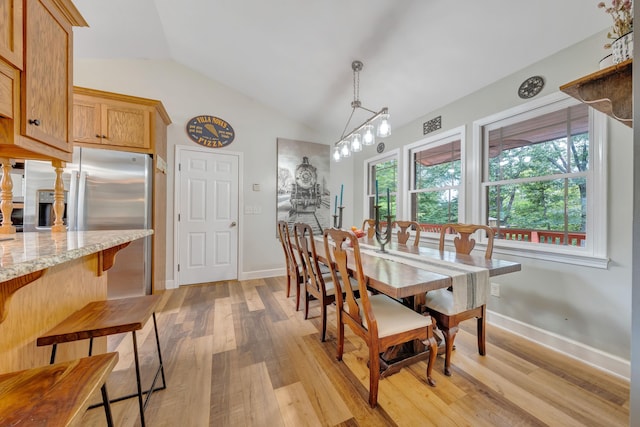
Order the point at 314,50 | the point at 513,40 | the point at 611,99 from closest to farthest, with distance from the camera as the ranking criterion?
the point at 611,99
the point at 513,40
the point at 314,50

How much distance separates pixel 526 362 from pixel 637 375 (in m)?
1.39

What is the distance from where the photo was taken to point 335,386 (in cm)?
145

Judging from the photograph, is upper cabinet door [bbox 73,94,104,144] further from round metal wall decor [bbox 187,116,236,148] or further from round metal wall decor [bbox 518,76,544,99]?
round metal wall decor [bbox 518,76,544,99]

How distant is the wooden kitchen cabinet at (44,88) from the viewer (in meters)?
0.99

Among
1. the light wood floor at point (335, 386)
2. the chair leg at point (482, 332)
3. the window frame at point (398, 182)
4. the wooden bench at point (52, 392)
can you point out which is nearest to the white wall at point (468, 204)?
the window frame at point (398, 182)

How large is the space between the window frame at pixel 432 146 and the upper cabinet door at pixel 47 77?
3.16m

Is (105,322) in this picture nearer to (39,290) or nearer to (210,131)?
(39,290)

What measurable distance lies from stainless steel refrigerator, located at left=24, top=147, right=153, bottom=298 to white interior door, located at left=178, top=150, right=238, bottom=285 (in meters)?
0.71

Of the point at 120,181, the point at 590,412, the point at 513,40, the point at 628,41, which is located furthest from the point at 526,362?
the point at 120,181

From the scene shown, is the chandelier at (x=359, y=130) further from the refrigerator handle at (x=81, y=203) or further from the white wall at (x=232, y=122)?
the refrigerator handle at (x=81, y=203)

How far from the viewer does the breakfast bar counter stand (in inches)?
26.5

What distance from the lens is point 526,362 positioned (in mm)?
1674

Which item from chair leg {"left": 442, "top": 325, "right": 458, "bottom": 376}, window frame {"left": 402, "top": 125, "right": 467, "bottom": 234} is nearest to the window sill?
window frame {"left": 402, "top": 125, "right": 467, "bottom": 234}

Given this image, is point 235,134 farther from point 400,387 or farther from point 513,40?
point 400,387
